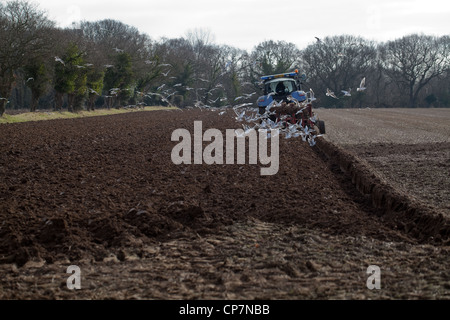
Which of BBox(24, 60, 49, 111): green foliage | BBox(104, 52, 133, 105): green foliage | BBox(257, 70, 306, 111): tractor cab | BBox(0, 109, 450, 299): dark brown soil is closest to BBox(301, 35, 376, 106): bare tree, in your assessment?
BBox(104, 52, 133, 105): green foliage

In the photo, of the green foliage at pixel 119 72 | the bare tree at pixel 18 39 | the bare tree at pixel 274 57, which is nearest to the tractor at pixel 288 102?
the bare tree at pixel 18 39

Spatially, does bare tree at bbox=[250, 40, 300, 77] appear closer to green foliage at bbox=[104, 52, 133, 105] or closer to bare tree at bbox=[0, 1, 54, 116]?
green foliage at bbox=[104, 52, 133, 105]

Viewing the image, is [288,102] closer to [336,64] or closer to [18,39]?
[18,39]

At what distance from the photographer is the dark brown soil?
5773 millimetres

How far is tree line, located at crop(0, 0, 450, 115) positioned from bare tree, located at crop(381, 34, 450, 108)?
15 centimetres

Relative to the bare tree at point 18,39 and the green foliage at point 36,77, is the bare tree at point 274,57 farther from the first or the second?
the bare tree at point 18,39

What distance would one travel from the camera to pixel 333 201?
1009 cm

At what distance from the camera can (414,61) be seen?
80875 mm

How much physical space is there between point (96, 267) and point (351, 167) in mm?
9161

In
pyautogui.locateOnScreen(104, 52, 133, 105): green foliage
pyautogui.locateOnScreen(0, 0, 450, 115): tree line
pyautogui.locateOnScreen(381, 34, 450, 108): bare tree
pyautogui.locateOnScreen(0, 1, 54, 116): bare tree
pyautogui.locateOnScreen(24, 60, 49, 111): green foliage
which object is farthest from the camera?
pyautogui.locateOnScreen(381, 34, 450, 108): bare tree

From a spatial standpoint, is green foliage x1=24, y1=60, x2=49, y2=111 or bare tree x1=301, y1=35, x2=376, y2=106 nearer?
green foliage x1=24, y1=60, x2=49, y2=111

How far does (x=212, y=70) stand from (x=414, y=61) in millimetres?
31089

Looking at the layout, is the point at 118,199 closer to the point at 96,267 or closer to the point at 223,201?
the point at 223,201

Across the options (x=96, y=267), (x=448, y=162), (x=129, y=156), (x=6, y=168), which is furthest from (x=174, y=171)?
(x=448, y=162)
